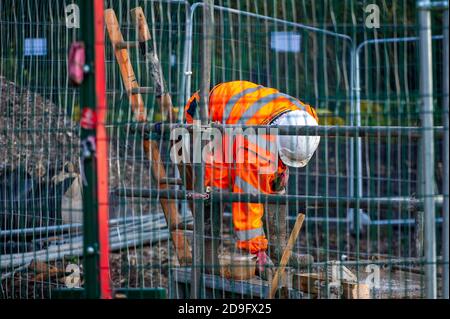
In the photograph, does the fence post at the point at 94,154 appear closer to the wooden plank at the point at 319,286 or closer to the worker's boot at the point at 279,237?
the wooden plank at the point at 319,286

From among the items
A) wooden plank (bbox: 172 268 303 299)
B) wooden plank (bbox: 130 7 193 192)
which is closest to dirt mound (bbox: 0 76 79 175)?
wooden plank (bbox: 130 7 193 192)

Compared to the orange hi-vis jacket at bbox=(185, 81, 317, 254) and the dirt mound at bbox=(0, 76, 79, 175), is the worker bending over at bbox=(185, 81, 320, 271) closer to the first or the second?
the orange hi-vis jacket at bbox=(185, 81, 317, 254)

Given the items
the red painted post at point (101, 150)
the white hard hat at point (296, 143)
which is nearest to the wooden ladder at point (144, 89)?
the white hard hat at point (296, 143)

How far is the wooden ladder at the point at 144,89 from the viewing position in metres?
6.38

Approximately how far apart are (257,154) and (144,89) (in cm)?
96

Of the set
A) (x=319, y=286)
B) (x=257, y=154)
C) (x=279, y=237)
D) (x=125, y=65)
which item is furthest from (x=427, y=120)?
(x=125, y=65)

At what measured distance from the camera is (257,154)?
20.6ft

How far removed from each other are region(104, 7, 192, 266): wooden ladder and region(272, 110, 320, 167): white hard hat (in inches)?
30.9

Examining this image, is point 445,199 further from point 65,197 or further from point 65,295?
point 65,197

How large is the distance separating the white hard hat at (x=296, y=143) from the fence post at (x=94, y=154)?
6.59 ft

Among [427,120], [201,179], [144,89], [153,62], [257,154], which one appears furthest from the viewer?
[153,62]

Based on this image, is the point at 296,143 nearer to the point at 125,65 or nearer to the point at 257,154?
the point at 257,154
